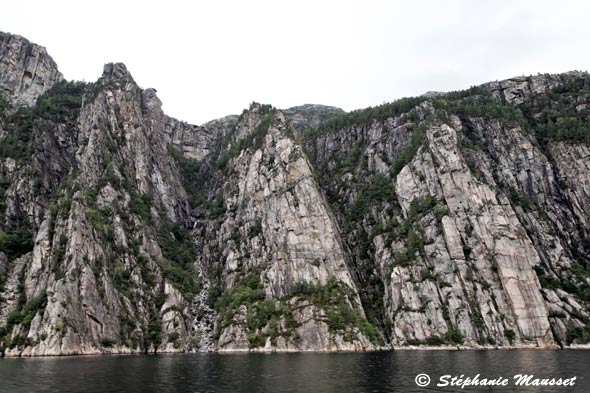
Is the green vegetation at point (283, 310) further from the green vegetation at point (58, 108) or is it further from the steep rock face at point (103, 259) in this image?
the green vegetation at point (58, 108)

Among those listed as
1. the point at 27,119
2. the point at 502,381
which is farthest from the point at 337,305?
the point at 27,119

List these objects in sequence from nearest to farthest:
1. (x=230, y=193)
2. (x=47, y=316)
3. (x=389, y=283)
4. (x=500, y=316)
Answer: (x=47, y=316)
(x=500, y=316)
(x=389, y=283)
(x=230, y=193)

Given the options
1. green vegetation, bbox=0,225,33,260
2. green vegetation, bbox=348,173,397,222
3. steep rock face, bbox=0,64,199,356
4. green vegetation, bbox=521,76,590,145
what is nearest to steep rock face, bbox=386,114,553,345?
green vegetation, bbox=348,173,397,222

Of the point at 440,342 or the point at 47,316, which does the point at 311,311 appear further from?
the point at 47,316

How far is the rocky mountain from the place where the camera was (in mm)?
120062

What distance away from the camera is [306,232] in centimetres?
14862

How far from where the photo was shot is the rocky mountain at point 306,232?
394 feet

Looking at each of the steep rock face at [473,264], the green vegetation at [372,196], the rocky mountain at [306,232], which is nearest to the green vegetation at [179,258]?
the rocky mountain at [306,232]

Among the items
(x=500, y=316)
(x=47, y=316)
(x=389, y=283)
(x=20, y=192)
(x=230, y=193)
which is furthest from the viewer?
(x=230, y=193)

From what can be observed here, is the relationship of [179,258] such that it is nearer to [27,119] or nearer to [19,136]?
[19,136]

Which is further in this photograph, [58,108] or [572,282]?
[58,108]

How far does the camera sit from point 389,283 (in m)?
134

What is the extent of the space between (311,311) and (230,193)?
71.4m

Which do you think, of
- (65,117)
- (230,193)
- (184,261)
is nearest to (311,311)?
(184,261)
